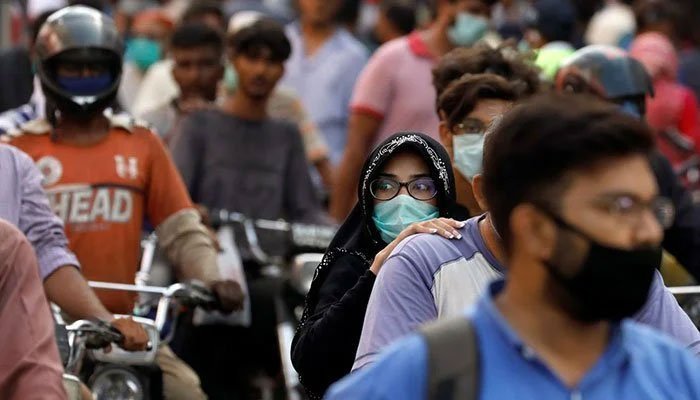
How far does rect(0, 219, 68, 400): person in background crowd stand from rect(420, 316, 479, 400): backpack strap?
187cm

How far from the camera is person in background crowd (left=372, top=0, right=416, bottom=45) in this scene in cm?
1759

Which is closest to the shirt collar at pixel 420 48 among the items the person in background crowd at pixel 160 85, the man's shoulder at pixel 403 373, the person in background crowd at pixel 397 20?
the person in background crowd at pixel 160 85

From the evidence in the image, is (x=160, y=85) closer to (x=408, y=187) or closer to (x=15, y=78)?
(x=15, y=78)

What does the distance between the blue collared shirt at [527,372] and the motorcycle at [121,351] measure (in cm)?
291

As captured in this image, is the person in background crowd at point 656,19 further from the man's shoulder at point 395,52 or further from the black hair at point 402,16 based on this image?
the man's shoulder at point 395,52

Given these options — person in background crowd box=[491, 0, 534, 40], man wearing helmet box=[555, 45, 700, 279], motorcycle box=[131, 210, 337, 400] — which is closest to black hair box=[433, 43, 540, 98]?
man wearing helmet box=[555, 45, 700, 279]

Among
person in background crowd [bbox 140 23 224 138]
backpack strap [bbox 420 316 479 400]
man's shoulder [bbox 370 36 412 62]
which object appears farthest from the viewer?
person in background crowd [bbox 140 23 224 138]

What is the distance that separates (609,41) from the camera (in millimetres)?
17375

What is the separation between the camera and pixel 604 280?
4137mm

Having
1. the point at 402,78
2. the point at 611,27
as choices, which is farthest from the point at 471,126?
the point at 611,27

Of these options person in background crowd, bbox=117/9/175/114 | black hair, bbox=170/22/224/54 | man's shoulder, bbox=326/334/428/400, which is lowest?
person in background crowd, bbox=117/9/175/114

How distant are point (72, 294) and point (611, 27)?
1079cm

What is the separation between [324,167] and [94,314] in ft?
19.4

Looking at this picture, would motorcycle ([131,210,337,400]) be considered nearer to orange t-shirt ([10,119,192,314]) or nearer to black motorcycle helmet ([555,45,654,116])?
orange t-shirt ([10,119,192,314])
